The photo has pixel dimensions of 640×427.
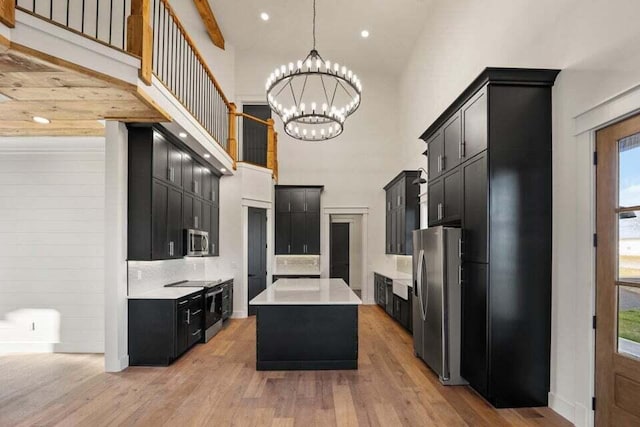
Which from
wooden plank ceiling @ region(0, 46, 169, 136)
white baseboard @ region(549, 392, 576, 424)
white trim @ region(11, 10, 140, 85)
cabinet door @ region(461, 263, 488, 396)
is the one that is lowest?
white baseboard @ region(549, 392, 576, 424)

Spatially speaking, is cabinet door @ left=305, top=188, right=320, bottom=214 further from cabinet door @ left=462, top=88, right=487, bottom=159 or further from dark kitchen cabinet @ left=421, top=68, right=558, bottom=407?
dark kitchen cabinet @ left=421, top=68, right=558, bottom=407

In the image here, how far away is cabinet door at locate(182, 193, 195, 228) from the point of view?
5945mm

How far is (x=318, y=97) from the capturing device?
32.5ft

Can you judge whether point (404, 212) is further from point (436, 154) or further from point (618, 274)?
point (618, 274)

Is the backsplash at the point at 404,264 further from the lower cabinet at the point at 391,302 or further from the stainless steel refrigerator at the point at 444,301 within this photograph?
the stainless steel refrigerator at the point at 444,301

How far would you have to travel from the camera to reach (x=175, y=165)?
5574 millimetres

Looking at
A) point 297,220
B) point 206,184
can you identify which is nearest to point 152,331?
point 206,184

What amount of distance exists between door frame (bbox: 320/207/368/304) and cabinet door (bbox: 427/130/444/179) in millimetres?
4622

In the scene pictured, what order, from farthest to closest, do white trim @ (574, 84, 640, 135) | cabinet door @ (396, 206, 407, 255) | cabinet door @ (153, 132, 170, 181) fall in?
cabinet door @ (396, 206, 407, 255), cabinet door @ (153, 132, 170, 181), white trim @ (574, 84, 640, 135)

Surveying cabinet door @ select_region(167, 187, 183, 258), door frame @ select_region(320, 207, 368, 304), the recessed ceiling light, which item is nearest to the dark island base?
cabinet door @ select_region(167, 187, 183, 258)

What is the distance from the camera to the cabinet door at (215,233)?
24.2 ft

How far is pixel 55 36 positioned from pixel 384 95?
796 centimetres

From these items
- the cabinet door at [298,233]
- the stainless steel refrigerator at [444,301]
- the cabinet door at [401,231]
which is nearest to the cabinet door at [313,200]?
the cabinet door at [298,233]

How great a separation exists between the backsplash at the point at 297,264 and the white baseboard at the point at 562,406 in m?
6.44
